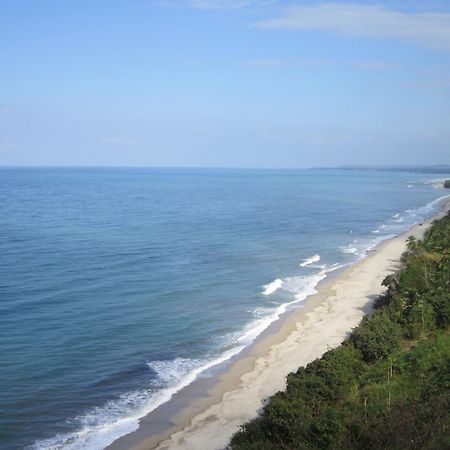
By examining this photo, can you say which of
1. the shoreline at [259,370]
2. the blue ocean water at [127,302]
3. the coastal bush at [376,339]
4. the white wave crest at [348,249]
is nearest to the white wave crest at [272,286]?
the blue ocean water at [127,302]

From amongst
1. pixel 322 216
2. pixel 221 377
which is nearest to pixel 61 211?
pixel 322 216

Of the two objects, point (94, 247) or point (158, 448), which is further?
point (94, 247)

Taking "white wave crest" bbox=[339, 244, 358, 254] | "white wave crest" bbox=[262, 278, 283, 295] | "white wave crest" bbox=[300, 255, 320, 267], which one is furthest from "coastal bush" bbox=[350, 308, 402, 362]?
"white wave crest" bbox=[339, 244, 358, 254]

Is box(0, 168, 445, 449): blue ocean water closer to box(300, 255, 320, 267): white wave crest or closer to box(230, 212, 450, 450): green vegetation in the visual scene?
box(300, 255, 320, 267): white wave crest

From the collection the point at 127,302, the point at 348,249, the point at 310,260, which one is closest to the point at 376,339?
the point at 127,302

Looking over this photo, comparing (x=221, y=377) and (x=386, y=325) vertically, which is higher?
(x=386, y=325)

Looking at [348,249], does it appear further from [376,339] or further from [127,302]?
[376,339]

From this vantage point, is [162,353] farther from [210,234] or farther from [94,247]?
[210,234]
